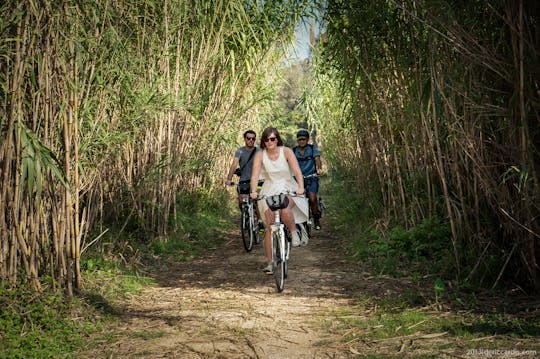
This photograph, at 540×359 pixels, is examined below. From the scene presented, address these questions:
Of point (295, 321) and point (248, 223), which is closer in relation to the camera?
point (295, 321)

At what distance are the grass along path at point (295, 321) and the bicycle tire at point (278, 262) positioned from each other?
4.1 inches

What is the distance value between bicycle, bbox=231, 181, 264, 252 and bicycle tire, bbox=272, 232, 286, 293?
206 centimetres

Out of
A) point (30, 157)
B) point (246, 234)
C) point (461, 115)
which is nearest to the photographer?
point (30, 157)

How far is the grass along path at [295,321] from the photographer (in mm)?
3402

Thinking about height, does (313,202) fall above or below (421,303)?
above

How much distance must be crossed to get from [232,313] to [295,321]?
535 mm

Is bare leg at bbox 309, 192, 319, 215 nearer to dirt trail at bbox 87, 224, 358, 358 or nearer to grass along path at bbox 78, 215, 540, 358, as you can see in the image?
dirt trail at bbox 87, 224, 358, 358

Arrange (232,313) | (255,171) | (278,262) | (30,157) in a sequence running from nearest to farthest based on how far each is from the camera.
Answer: (30,157) < (232,313) < (278,262) < (255,171)

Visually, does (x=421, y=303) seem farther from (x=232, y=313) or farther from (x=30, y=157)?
(x=30, y=157)

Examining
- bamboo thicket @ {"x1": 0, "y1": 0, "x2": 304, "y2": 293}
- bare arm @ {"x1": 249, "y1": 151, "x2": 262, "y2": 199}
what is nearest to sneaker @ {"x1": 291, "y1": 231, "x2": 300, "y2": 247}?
bare arm @ {"x1": 249, "y1": 151, "x2": 262, "y2": 199}

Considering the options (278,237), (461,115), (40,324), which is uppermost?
(461,115)

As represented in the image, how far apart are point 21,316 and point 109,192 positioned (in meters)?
2.46

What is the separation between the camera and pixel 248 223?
746cm

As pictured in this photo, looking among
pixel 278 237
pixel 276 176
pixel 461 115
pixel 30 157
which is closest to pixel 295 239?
pixel 278 237
